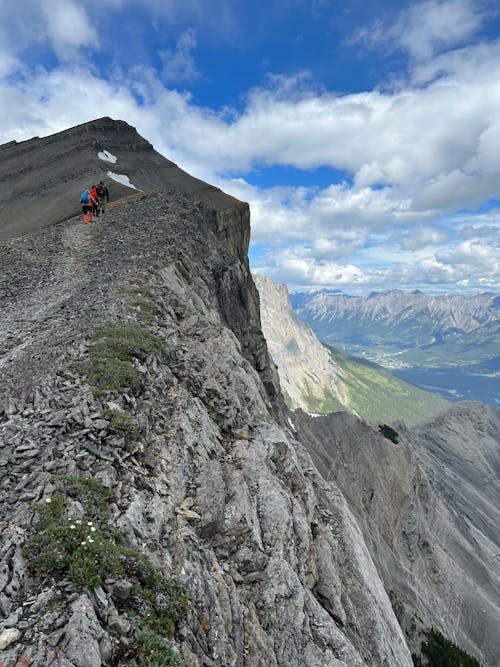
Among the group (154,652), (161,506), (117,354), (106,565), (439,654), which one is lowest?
(439,654)

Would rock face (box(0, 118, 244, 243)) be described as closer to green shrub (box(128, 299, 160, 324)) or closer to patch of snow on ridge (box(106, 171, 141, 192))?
patch of snow on ridge (box(106, 171, 141, 192))

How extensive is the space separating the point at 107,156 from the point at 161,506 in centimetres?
7591

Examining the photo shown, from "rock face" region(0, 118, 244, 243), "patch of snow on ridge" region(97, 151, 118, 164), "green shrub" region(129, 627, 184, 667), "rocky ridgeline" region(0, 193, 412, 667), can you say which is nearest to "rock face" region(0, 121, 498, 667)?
"rocky ridgeline" region(0, 193, 412, 667)

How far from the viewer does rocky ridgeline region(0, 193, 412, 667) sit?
6.95 metres

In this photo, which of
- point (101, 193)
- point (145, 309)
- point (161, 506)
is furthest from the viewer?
point (101, 193)

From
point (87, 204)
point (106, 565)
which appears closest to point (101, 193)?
point (87, 204)

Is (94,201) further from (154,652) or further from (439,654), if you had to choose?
(439,654)

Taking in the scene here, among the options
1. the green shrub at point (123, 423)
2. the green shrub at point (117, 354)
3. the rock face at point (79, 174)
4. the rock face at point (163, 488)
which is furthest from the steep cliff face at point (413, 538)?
the green shrub at point (123, 423)

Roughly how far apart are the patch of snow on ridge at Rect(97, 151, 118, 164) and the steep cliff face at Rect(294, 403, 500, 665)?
191ft

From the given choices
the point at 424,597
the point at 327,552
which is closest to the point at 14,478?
the point at 327,552

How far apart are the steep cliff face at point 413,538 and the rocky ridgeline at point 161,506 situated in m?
32.8

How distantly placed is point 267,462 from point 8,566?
10.1 metres

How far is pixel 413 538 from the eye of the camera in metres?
55.2

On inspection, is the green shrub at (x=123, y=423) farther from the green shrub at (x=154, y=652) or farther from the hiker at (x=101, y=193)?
the hiker at (x=101, y=193)
